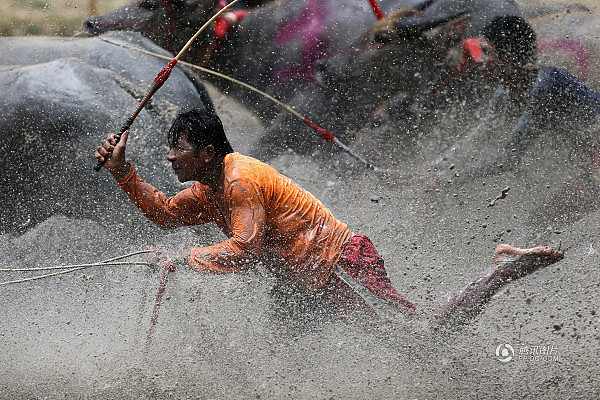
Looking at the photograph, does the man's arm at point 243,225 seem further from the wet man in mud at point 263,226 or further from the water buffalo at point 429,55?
the water buffalo at point 429,55

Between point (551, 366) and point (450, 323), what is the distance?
552 millimetres

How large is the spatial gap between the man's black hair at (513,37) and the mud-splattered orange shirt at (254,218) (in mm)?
1905

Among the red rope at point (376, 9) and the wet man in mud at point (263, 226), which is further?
the red rope at point (376, 9)

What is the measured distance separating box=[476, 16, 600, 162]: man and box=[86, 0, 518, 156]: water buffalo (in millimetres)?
153

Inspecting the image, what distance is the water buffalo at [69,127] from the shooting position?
3975 millimetres

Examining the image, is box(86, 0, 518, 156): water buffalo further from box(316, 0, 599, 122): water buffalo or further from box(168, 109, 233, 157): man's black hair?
box(168, 109, 233, 157): man's black hair

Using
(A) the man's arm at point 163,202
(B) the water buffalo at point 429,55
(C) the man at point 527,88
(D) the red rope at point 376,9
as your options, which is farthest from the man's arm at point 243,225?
(C) the man at point 527,88

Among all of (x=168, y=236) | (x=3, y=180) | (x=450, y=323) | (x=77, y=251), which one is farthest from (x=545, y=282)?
(x=3, y=180)

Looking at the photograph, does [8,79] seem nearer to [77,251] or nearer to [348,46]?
[77,251]

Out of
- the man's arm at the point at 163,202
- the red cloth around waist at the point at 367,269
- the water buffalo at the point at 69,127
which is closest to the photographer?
the man's arm at the point at 163,202

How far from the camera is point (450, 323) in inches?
138

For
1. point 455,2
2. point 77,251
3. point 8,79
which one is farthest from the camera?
point 455,2

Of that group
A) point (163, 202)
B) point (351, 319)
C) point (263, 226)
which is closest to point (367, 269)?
point (351, 319)

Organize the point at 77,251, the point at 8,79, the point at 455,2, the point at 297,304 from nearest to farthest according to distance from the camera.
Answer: the point at 297,304 → the point at 8,79 → the point at 77,251 → the point at 455,2
